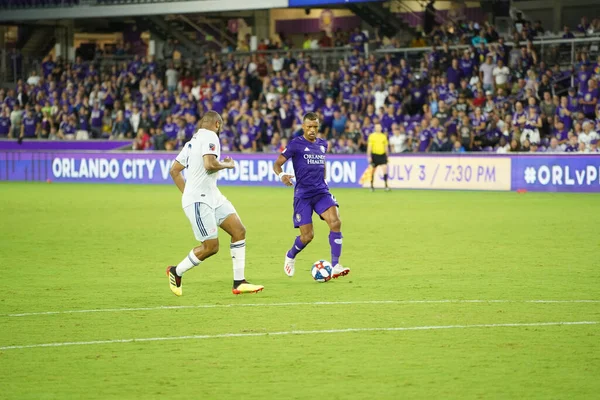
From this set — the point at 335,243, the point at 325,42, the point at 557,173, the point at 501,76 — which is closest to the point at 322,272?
the point at 335,243

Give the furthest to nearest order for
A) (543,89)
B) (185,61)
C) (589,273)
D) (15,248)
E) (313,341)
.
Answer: (185,61) < (543,89) < (15,248) < (589,273) < (313,341)

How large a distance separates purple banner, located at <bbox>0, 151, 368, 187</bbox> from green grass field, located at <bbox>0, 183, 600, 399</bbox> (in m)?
13.2

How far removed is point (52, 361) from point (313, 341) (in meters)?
2.14

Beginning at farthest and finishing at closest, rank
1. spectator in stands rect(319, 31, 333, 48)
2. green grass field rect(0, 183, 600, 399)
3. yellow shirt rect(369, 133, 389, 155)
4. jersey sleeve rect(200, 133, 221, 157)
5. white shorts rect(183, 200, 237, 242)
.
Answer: spectator in stands rect(319, 31, 333, 48) → yellow shirt rect(369, 133, 389, 155) → white shorts rect(183, 200, 237, 242) → jersey sleeve rect(200, 133, 221, 157) → green grass field rect(0, 183, 600, 399)

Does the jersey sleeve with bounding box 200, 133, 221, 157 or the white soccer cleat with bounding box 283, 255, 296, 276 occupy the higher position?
the jersey sleeve with bounding box 200, 133, 221, 157

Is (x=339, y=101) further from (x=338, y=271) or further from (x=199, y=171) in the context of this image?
(x=199, y=171)

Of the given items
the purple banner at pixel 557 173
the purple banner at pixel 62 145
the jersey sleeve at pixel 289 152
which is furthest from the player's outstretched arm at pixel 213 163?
the purple banner at pixel 62 145

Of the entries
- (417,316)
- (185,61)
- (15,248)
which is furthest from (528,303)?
(185,61)

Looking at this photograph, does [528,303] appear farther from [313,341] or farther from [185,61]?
[185,61]

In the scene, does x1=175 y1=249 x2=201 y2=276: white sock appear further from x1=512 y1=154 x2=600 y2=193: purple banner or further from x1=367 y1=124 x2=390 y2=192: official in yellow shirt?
x1=512 y1=154 x2=600 y2=193: purple banner

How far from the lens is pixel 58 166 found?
38.3 m

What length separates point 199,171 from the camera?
10.8 meters

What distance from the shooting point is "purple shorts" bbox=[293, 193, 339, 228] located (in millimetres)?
12578

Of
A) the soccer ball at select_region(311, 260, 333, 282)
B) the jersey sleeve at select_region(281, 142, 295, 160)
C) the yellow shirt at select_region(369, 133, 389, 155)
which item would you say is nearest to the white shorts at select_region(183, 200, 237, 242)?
the soccer ball at select_region(311, 260, 333, 282)
